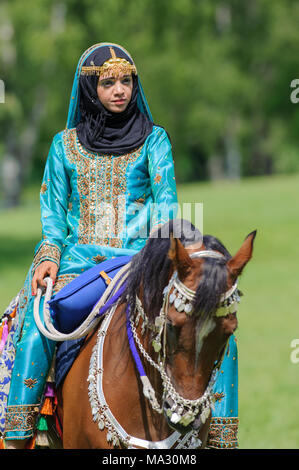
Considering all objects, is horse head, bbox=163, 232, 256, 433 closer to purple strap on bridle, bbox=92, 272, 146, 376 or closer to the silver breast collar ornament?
the silver breast collar ornament

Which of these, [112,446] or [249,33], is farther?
[249,33]

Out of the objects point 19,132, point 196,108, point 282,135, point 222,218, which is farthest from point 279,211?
point 282,135

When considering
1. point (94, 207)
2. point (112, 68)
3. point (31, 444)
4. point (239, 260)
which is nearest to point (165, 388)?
point (239, 260)

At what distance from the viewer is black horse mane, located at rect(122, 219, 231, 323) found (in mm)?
2949

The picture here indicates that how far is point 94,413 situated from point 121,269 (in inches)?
26.6

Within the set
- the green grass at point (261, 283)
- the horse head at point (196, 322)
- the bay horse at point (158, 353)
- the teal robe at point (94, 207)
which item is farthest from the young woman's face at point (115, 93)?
the green grass at point (261, 283)

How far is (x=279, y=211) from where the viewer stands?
93.5 ft

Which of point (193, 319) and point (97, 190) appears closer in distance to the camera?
point (193, 319)

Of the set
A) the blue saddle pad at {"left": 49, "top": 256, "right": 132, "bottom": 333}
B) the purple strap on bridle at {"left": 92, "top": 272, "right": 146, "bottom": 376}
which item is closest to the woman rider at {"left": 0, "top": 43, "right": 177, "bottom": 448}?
the blue saddle pad at {"left": 49, "top": 256, "right": 132, "bottom": 333}

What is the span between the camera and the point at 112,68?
4062mm

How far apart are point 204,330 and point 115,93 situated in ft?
5.17

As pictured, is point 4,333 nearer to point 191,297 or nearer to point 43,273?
point 43,273

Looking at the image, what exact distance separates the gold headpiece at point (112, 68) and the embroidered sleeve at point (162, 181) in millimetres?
359

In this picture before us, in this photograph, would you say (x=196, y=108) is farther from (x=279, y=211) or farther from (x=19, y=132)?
(x=279, y=211)
